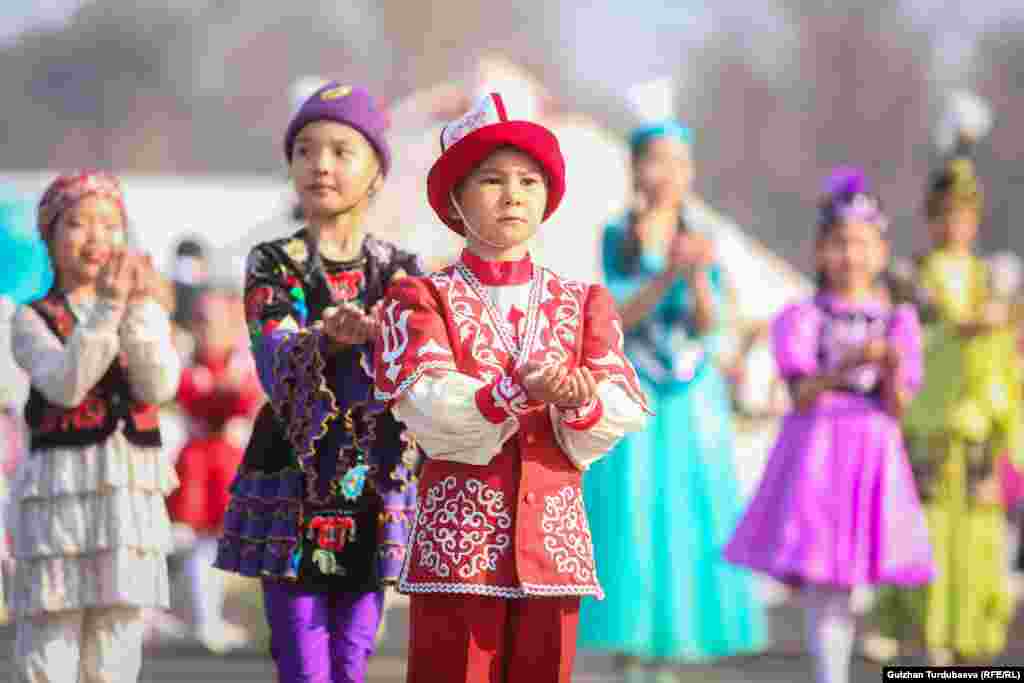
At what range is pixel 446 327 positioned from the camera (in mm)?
3512

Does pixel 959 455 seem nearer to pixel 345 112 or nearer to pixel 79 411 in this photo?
pixel 345 112

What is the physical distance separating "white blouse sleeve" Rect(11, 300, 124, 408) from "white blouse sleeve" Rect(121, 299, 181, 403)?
42mm

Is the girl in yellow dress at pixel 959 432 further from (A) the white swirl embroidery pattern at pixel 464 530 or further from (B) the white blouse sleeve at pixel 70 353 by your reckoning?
(A) the white swirl embroidery pattern at pixel 464 530

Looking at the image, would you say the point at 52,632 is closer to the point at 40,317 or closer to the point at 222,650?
the point at 40,317

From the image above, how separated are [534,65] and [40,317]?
41.4 ft

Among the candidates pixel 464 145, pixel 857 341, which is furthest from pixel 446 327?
pixel 857 341

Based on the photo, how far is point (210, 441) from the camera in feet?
25.7

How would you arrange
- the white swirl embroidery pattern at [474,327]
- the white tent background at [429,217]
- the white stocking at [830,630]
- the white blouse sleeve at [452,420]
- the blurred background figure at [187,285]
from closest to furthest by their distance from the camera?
the white blouse sleeve at [452,420]
the white swirl embroidery pattern at [474,327]
the white stocking at [830,630]
the blurred background figure at [187,285]
the white tent background at [429,217]

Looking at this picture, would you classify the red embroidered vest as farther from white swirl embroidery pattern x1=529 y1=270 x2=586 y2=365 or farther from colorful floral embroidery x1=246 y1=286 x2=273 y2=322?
white swirl embroidery pattern x1=529 y1=270 x2=586 y2=365

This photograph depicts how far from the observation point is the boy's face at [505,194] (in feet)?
11.6

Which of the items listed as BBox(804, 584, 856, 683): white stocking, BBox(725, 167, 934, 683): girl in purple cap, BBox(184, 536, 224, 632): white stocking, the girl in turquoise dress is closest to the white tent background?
BBox(184, 536, 224, 632): white stocking

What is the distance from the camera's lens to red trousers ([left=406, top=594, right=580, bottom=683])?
341cm

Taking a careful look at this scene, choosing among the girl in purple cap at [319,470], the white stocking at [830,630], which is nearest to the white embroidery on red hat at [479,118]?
the girl in purple cap at [319,470]

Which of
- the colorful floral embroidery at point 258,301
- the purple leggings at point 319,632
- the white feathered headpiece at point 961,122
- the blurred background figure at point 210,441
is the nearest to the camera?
the purple leggings at point 319,632
